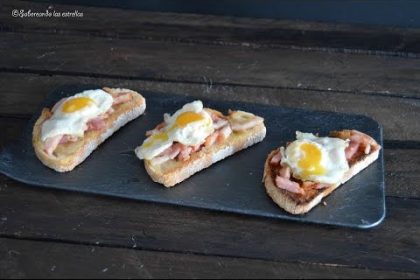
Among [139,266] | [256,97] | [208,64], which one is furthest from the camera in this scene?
[208,64]

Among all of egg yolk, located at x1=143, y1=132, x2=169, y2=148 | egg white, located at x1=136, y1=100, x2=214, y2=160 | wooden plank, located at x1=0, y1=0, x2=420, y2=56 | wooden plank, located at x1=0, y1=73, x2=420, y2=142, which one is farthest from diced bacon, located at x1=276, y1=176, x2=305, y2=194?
wooden plank, located at x1=0, y1=0, x2=420, y2=56

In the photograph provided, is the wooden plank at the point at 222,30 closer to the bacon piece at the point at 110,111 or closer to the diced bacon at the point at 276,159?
the bacon piece at the point at 110,111

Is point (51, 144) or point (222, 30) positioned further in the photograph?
point (222, 30)

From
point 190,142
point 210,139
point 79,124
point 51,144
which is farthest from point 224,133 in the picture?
point 51,144

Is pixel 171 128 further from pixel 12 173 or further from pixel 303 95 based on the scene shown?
pixel 303 95

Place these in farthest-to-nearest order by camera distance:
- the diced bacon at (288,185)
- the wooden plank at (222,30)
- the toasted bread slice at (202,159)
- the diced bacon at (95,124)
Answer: the wooden plank at (222,30) → the diced bacon at (95,124) → the toasted bread slice at (202,159) → the diced bacon at (288,185)

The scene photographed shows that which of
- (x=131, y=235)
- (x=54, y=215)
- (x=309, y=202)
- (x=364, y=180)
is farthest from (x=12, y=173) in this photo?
(x=364, y=180)

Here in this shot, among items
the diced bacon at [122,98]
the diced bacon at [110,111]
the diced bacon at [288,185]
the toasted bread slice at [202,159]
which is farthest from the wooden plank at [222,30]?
the diced bacon at [288,185]

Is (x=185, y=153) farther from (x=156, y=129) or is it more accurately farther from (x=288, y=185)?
(x=288, y=185)
